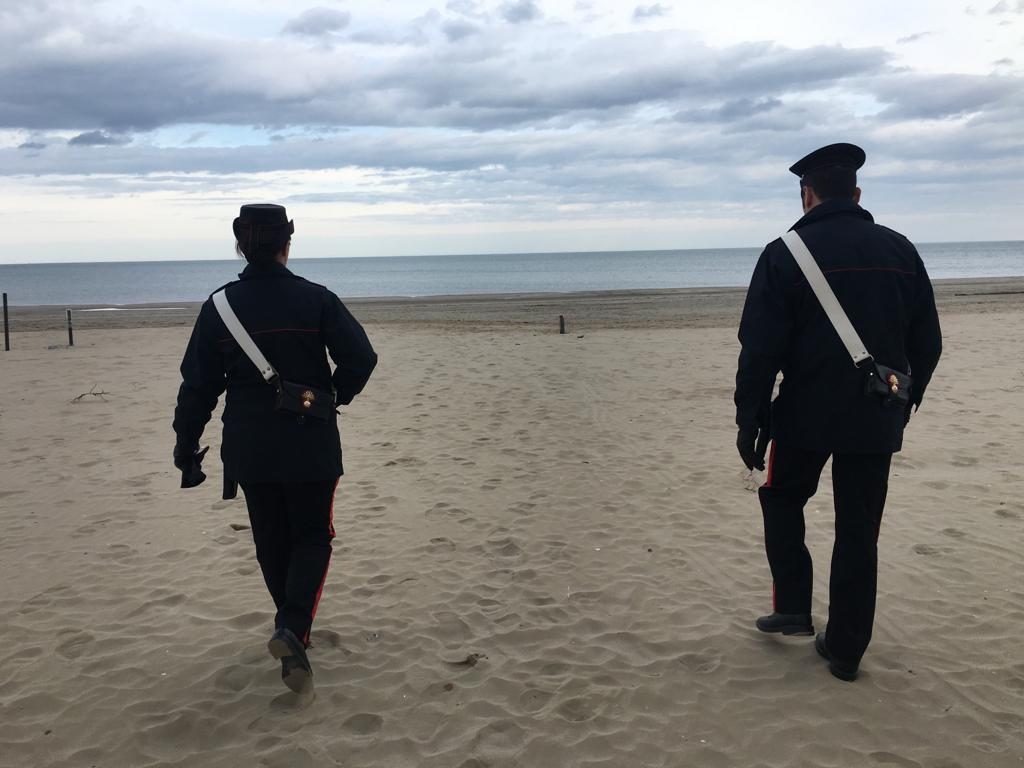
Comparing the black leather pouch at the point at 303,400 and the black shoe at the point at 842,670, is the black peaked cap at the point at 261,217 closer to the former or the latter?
the black leather pouch at the point at 303,400

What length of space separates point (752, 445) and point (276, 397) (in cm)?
201

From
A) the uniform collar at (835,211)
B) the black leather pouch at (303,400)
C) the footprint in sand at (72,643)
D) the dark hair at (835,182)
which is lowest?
the footprint in sand at (72,643)

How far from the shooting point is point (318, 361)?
3400 mm

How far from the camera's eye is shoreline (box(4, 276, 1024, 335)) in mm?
24152

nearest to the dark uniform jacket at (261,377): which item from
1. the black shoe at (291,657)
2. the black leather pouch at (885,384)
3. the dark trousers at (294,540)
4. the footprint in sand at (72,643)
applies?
the dark trousers at (294,540)

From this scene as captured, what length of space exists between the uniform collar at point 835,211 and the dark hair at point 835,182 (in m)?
0.04

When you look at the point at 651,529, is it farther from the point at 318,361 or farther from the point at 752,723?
the point at 318,361

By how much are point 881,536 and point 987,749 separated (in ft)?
7.91

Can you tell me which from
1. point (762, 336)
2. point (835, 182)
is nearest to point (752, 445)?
point (762, 336)

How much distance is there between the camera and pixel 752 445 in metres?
3.39

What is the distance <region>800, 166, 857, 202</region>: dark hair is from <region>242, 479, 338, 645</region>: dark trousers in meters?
2.44

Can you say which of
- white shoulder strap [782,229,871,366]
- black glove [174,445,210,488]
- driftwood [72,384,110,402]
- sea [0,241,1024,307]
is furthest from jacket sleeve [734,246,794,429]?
sea [0,241,1024,307]

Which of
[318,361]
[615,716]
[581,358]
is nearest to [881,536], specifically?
[615,716]

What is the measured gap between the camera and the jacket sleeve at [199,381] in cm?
331
